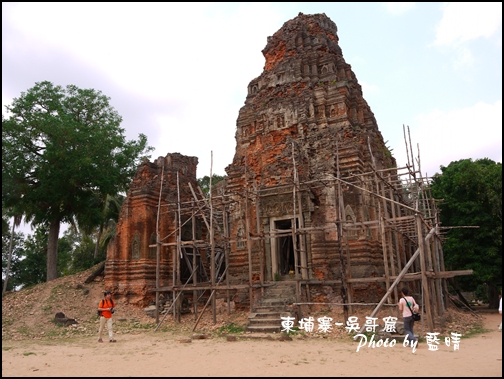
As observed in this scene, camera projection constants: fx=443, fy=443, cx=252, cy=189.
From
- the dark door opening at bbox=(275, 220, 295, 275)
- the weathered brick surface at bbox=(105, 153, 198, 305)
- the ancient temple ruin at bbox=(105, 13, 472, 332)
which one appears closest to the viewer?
the ancient temple ruin at bbox=(105, 13, 472, 332)

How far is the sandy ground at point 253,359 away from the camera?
23.3ft

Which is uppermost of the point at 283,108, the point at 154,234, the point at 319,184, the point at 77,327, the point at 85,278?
the point at 283,108

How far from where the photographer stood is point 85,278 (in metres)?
20.2

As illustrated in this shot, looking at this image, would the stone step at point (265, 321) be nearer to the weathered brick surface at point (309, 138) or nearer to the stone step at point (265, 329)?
the stone step at point (265, 329)

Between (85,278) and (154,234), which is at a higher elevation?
(154,234)

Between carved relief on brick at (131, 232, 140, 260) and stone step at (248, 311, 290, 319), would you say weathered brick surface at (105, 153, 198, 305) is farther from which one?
stone step at (248, 311, 290, 319)

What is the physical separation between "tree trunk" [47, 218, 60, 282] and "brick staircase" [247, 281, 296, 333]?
14.3 metres

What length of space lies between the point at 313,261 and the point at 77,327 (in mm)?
8149

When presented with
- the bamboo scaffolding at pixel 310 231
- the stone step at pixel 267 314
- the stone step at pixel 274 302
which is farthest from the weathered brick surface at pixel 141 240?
the stone step at pixel 267 314

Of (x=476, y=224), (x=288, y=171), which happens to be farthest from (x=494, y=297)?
(x=288, y=171)

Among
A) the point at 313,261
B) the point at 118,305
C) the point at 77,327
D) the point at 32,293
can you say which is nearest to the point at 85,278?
the point at 32,293

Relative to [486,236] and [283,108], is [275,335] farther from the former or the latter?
[486,236]

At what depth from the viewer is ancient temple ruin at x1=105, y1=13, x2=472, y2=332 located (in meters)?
14.1

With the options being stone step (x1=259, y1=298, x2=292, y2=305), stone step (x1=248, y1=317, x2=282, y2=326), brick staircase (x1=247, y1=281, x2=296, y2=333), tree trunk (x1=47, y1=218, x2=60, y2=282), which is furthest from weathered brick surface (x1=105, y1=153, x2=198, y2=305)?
tree trunk (x1=47, y1=218, x2=60, y2=282)
